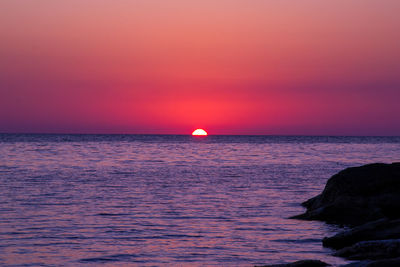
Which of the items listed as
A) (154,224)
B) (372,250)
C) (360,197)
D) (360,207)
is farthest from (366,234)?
(154,224)

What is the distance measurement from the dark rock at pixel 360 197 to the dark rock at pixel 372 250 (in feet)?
20.9

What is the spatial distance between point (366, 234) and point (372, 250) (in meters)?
2.01

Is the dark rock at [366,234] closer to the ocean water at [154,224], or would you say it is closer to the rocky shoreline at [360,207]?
the rocky shoreline at [360,207]

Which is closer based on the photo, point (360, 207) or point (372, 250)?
point (372, 250)

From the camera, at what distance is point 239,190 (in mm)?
38969

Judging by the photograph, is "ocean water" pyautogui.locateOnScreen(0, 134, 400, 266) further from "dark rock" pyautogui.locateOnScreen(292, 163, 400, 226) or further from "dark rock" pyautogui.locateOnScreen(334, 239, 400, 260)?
"dark rock" pyautogui.locateOnScreen(292, 163, 400, 226)

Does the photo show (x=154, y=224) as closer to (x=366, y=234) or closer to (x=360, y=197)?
(x=366, y=234)

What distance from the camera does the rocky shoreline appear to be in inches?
762

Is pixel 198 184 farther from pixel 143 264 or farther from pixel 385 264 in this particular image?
pixel 385 264

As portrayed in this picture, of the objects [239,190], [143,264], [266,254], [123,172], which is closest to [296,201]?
[239,190]

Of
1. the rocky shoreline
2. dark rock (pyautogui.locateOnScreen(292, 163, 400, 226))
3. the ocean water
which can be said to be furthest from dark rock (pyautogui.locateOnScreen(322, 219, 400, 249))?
dark rock (pyautogui.locateOnScreen(292, 163, 400, 226))

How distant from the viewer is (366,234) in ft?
63.7

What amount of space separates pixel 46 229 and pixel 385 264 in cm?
1316

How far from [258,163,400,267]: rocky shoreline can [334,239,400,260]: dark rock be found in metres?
0.03
